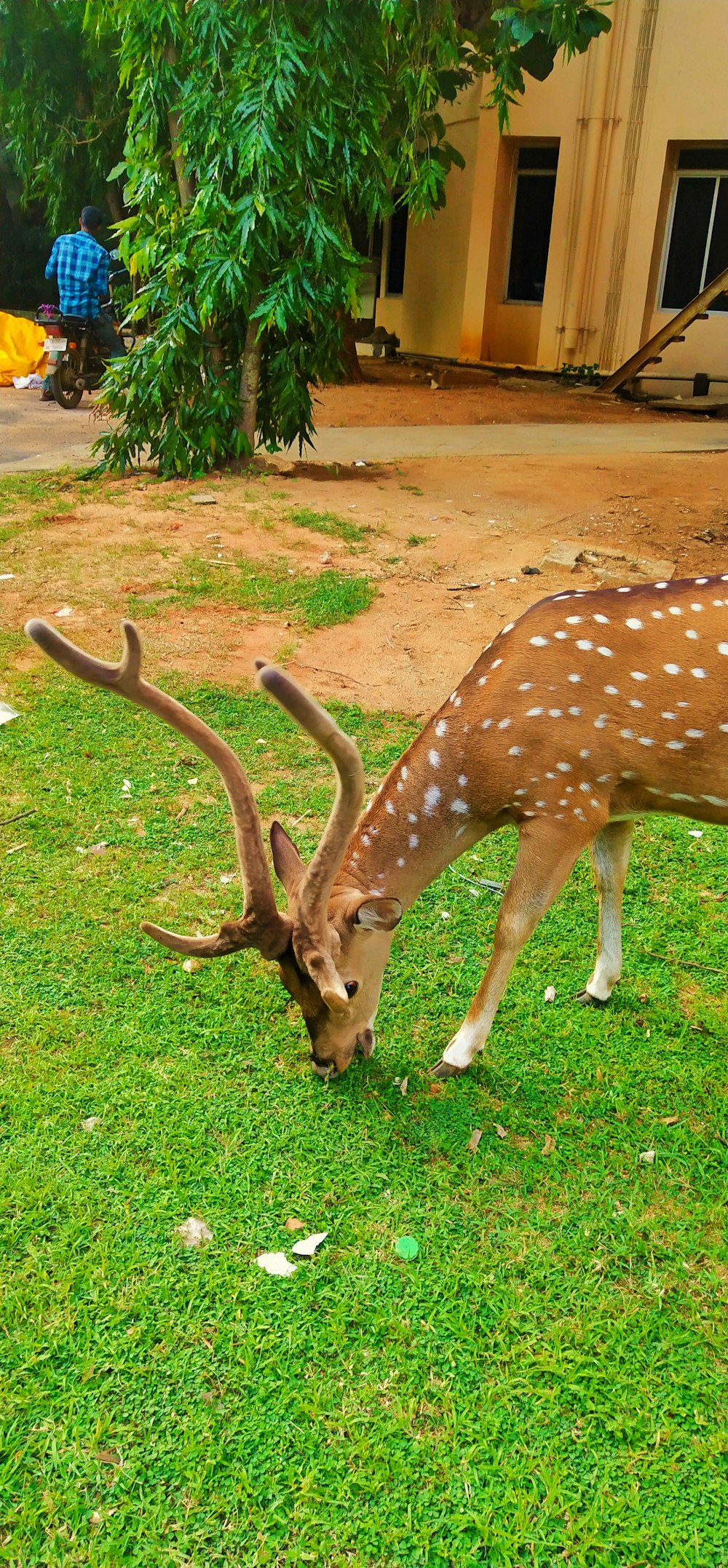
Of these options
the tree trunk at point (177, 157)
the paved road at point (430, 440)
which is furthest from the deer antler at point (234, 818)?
the paved road at point (430, 440)

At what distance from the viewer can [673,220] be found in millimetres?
14914

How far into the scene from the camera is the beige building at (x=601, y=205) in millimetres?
13867

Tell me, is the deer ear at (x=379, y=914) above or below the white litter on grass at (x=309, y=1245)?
above

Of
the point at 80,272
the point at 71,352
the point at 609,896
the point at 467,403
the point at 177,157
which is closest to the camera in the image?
the point at 609,896

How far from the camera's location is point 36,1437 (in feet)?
7.79

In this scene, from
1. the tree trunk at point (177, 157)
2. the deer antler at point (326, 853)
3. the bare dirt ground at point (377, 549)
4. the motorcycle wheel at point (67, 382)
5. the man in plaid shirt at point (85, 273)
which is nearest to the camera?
the deer antler at point (326, 853)

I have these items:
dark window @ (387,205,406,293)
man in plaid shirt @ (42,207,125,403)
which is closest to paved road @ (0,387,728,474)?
man in plaid shirt @ (42,207,125,403)

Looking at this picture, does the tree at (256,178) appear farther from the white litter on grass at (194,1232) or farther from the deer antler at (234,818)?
the white litter on grass at (194,1232)

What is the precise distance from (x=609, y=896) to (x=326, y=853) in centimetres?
128

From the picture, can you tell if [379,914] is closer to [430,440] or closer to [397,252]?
[430,440]

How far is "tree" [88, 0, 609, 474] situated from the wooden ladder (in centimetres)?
396

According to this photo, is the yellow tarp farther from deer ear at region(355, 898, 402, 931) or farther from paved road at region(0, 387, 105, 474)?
deer ear at region(355, 898, 402, 931)

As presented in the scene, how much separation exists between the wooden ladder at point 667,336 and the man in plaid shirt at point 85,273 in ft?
20.6

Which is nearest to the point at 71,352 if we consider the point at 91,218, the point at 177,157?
the point at 91,218
